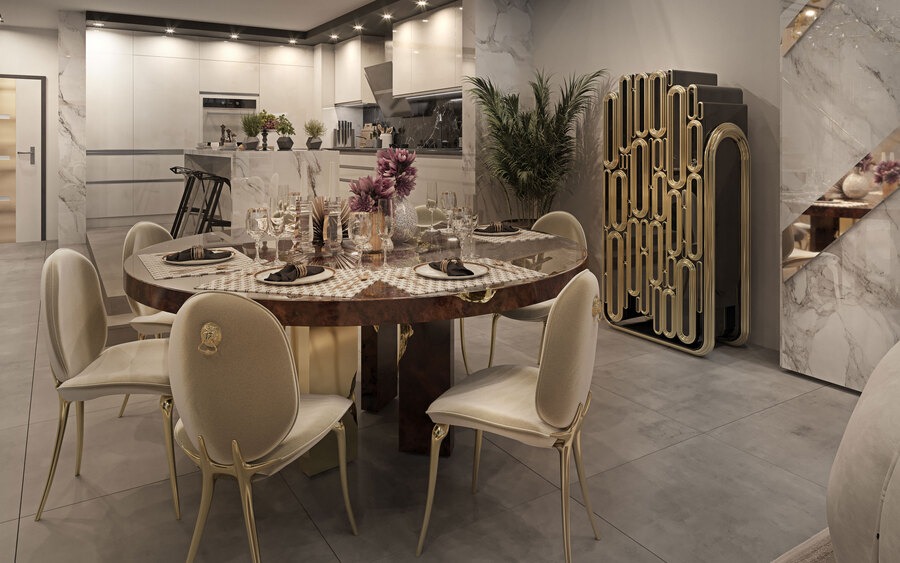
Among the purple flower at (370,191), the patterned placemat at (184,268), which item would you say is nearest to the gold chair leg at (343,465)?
the patterned placemat at (184,268)

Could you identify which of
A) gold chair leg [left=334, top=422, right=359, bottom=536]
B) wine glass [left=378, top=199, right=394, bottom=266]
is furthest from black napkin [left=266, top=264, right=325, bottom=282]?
gold chair leg [left=334, top=422, right=359, bottom=536]

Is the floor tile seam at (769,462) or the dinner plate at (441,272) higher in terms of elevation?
the dinner plate at (441,272)

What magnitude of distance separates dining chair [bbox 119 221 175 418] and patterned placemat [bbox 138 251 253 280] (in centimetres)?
44

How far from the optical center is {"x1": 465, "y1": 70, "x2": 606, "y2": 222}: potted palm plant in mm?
4953

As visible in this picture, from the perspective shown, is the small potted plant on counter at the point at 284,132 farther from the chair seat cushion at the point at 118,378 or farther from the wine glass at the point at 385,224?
the chair seat cushion at the point at 118,378

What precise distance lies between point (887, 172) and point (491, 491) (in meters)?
2.34

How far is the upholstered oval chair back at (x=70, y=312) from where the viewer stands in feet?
6.53

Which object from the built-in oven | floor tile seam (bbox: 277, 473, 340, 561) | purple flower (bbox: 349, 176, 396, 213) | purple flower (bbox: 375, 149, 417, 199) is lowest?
floor tile seam (bbox: 277, 473, 340, 561)

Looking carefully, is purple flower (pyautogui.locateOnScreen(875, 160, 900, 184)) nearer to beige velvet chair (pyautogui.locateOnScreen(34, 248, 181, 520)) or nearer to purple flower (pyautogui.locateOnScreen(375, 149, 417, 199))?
purple flower (pyautogui.locateOnScreen(375, 149, 417, 199))

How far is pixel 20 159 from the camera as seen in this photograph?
846 cm

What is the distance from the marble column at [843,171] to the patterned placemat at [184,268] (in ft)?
9.04

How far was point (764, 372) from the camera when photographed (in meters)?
3.59

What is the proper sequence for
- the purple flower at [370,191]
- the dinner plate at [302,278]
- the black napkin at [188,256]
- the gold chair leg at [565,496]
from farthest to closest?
the purple flower at [370,191] < the black napkin at [188,256] < the dinner plate at [302,278] < the gold chair leg at [565,496]

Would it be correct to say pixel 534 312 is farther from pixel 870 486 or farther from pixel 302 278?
pixel 870 486
